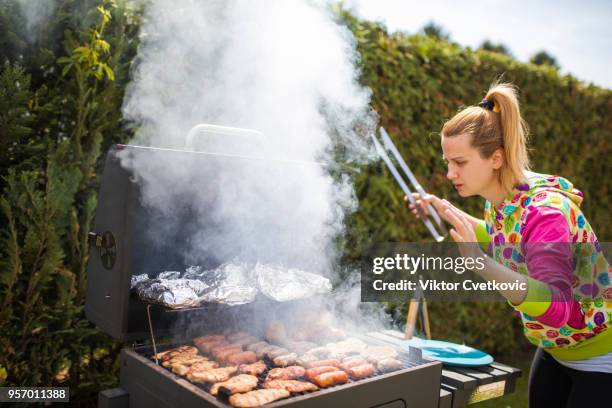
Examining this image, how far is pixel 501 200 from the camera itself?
198 centimetres

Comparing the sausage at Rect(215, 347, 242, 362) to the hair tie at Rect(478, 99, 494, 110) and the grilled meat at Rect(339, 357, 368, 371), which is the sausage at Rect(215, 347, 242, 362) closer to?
the grilled meat at Rect(339, 357, 368, 371)

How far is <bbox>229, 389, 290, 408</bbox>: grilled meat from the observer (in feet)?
4.65

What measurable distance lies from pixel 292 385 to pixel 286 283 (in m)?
0.55

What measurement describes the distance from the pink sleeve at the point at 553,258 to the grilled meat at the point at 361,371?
0.61m

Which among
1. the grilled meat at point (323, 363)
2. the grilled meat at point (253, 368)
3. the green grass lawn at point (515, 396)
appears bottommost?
the green grass lawn at point (515, 396)

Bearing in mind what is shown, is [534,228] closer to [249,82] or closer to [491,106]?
[491,106]

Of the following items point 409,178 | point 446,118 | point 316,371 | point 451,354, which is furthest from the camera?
point 446,118

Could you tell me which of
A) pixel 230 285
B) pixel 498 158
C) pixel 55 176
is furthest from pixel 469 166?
pixel 55 176

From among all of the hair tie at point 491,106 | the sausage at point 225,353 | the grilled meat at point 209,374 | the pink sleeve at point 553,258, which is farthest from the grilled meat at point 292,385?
the hair tie at point 491,106

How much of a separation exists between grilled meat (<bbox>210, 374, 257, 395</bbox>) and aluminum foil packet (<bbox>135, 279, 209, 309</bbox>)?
0.34 metres

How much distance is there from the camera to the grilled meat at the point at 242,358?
1852 millimetres

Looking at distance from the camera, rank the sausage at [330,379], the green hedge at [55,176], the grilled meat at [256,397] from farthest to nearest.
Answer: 1. the green hedge at [55,176]
2. the sausage at [330,379]
3. the grilled meat at [256,397]

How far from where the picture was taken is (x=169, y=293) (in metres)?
1.80

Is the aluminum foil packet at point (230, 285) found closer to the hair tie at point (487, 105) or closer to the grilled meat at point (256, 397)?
the grilled meat at point (256, 397)
